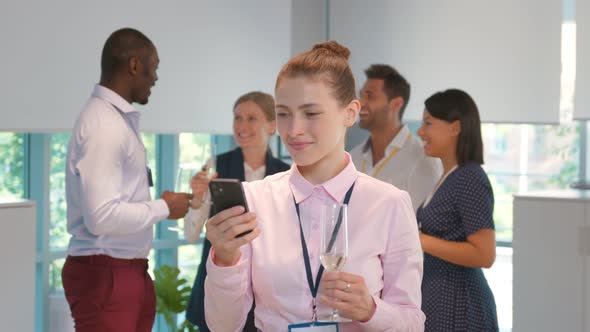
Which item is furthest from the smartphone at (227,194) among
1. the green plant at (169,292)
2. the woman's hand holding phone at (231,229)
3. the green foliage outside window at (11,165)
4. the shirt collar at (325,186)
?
the green plant at (169,292)

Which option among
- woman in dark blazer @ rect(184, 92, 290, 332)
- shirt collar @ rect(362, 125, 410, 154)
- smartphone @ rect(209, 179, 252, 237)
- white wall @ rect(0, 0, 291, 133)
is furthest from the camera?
shirt collar @ rect(362, 125, 410, 154)

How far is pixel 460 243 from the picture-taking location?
3254 millimetres

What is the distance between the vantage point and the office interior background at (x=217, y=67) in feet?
12.9

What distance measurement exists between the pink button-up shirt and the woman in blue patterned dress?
1394mm

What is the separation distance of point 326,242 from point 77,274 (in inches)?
65.1

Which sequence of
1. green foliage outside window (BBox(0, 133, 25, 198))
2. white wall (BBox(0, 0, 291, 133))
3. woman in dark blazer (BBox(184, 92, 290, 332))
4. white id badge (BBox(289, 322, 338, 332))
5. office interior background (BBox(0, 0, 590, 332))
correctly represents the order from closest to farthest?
Result: white id badge (BBox(289, 322, 338, 332)) → woman in dark blazer (BBox(184, 92, 290, 332)) → white wall (BBox(0, 0, 291, 133)) → office interior background (BBox(0, 0, 590, 332)) → green foliage outside window (BBox(0, 133, 25, 198))

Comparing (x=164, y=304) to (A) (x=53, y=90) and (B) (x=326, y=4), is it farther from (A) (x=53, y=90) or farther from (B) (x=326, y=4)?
(B) (x=326, y=4)

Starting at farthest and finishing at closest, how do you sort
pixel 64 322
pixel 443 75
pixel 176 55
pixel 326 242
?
1. pixel 443 75
2. pixel 176 55
3. pixel 64 322
4. pixel 326 242

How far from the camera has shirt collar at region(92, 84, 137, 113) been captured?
3104mm

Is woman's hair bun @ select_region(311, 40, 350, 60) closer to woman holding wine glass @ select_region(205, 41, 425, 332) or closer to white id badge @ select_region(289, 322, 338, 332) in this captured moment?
woman holding wine glass @ select_region(205, 41, 425, 332)

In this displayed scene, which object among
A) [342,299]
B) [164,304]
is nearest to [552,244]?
[164,304]

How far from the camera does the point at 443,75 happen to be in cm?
538

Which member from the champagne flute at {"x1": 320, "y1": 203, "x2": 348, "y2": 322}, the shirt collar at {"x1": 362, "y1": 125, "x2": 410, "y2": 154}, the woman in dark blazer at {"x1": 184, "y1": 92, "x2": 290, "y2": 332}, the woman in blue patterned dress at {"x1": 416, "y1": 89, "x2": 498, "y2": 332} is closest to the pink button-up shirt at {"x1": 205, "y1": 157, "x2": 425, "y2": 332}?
the champagne flute at {"x1": 320, "y1": 203, "x2": 348, "y2": 322}

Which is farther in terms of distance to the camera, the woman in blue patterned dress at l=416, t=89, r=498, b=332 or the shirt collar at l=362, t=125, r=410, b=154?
the shirt collar at l=362, t=125, r=410, b=154
